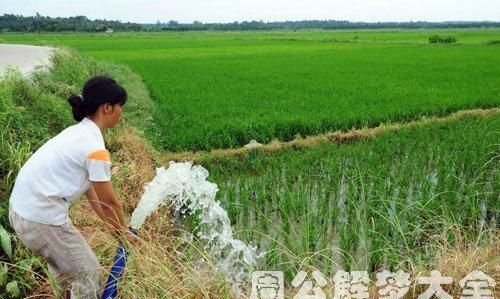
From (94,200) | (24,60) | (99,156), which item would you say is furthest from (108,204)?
(24,60)

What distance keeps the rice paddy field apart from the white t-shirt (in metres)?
1.27

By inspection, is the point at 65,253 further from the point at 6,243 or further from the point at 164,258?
the point at 6,243

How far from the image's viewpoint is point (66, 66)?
10719mm

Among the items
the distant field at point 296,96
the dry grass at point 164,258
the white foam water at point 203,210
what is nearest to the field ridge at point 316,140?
the distant field at point 296,96

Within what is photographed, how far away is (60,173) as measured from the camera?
7.72ft

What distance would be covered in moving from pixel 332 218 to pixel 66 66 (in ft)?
26.9

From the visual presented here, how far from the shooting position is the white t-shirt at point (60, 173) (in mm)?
2316

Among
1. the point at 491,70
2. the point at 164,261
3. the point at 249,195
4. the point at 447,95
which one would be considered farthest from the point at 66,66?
the point at 491,70

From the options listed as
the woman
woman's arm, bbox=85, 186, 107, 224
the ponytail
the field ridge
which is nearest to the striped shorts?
the woman

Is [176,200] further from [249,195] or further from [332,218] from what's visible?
[332,218]

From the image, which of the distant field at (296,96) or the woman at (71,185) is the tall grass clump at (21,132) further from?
the distant field at (296,96)

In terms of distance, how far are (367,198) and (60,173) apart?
304 cm

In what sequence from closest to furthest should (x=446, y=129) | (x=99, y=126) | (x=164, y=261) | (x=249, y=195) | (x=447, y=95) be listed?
1. (x=99, y=126)
2. (x=164, y=261)
3. (x=249, y=195)
4. (x=446, y=129)
5. (x=447, y=95)

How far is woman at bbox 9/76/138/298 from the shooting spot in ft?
7.64
